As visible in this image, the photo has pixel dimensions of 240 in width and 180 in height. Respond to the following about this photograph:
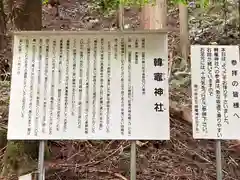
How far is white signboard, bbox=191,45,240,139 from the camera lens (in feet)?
9.62

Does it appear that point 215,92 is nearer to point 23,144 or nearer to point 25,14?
point 23,144

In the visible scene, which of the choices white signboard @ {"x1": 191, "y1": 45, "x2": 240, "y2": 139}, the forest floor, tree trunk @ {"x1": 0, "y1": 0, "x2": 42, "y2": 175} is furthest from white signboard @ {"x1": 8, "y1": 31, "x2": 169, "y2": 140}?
the forest floor

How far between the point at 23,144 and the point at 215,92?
203cm

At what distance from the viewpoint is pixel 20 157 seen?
356cm

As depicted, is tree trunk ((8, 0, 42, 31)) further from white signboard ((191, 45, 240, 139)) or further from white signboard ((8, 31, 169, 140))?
white signboard ((191, 45, 240, 139))

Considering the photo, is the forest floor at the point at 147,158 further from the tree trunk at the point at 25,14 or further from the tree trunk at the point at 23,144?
the tree trunk at the point at 25,14

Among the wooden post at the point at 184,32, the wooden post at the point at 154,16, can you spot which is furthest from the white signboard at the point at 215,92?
the wooden post at the point at 184,32

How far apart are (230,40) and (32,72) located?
239 inches

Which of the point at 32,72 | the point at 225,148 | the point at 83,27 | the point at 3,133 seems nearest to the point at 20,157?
the point at 3,133

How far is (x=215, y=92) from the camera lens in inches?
117

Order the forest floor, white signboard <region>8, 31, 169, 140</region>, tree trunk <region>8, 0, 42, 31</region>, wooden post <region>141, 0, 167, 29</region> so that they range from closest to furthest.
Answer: white signboard <region>8, 31, 169, 140</region> < tree trunk <region>8, 0, 42, 31</region> < the forest floor < wooden post <region>141, 0, 167, 29</region>

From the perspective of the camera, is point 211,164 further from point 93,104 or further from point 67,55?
point 67,55

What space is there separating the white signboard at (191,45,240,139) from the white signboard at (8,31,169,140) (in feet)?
0.94

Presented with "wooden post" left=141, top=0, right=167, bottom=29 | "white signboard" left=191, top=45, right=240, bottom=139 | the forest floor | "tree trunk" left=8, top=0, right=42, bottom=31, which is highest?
"wooden post" left=141, top=0, right=167, bottom=29
